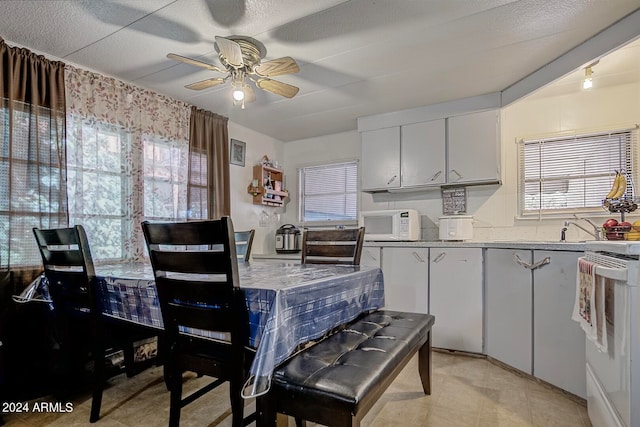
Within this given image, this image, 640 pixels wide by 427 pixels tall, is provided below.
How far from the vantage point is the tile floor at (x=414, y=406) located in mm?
1773

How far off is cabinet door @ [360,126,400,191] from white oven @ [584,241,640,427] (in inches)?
82.6

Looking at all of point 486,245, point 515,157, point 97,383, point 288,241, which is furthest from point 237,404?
point 515,157

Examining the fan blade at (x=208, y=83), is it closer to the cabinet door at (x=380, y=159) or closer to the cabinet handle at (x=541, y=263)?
the cabinet door at (x=380, y=159)

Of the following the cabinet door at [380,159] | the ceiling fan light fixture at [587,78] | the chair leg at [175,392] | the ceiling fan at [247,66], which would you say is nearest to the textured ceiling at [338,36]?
the ceiling fan at [247,66]

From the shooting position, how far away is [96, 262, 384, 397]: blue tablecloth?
1140mm

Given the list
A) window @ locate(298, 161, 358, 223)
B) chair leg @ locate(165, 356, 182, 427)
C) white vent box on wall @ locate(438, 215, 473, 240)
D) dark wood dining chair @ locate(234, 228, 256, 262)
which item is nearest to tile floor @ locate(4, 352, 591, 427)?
chair leg @ locate(165, 356, 182, 427)

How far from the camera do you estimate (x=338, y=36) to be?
2.14 meters

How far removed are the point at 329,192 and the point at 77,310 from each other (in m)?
2.95

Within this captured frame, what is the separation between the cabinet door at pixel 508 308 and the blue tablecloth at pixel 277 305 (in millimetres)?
1192

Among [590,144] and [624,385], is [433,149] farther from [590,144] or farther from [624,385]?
[624,385]

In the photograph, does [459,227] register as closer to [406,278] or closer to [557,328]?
[406,278]

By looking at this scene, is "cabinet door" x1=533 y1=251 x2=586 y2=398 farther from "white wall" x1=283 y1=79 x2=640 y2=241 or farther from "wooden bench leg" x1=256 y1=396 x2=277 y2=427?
"wooden bench leg" x1=256 y1=396 x2=277 y2=427

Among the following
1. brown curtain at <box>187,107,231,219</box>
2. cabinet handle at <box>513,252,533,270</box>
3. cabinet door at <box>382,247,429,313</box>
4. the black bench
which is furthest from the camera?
brown curtain at <box>187,107,231,219</box>

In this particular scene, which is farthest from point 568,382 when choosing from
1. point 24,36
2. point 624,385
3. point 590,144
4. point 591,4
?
point 24,36
